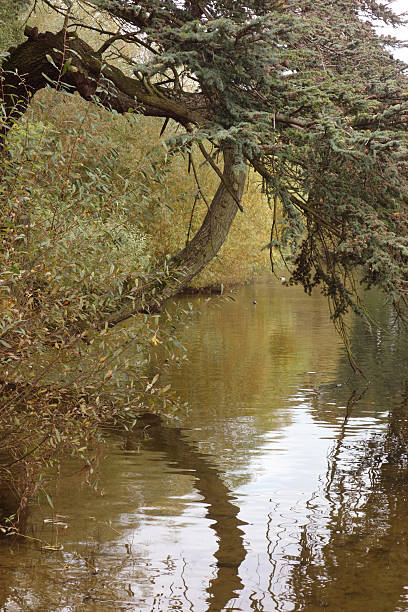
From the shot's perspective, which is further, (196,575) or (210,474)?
(210,474)

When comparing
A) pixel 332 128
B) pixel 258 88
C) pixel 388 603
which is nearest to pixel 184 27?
pixel 258 88

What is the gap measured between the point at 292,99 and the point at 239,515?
4.59 metres

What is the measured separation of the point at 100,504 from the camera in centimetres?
856

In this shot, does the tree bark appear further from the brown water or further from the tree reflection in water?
the tree reflection in water

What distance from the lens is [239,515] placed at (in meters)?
8.36

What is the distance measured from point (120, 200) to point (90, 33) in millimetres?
26140

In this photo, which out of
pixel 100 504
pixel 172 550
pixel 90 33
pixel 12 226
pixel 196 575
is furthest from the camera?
pixel 90 33

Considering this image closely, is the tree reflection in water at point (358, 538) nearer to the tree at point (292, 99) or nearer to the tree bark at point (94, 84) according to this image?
the tree at point (292, 99)

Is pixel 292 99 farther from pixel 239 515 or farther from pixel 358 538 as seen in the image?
pixel 358 538

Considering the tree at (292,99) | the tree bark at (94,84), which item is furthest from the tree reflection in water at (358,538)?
the tree bark at (94,84)

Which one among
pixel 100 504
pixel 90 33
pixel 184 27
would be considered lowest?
pixel 100 504

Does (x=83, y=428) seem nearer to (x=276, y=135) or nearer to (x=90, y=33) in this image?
(x=276, y=135)

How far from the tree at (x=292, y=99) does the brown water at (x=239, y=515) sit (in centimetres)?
204

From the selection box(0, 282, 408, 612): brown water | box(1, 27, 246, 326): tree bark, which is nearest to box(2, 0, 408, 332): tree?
box(1, 27, 246, 326): tree bark
